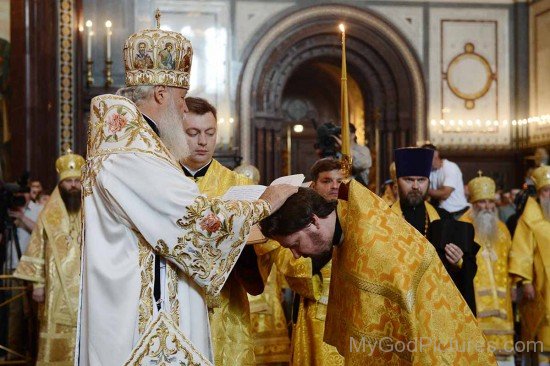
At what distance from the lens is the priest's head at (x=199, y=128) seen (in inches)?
165

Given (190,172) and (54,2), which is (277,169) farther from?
(190,172)

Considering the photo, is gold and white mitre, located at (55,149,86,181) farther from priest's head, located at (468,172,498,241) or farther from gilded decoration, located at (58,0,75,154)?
gilded decoration, located at (58,0,75,154)

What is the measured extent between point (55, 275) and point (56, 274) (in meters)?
0.01

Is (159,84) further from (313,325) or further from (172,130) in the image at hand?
(313,325)

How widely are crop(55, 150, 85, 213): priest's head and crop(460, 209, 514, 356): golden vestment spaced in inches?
136

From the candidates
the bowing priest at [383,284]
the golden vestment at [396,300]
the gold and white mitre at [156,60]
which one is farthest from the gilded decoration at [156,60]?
the golden vestment at [396,300]

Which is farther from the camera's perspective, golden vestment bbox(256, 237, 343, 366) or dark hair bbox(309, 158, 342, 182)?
dark hair bbox(309, 158, 342, 182)

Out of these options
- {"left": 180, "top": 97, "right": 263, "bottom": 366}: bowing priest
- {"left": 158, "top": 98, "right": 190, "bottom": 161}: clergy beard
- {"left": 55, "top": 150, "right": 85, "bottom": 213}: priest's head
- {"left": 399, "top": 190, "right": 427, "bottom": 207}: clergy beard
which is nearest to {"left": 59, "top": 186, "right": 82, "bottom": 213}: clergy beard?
{"left": 55, "top": 150, "right": 85, "bottom": 213}: priest's head

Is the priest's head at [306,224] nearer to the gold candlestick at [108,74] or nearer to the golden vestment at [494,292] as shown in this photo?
the golden vestment at [494,292]

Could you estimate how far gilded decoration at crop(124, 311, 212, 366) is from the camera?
299 cm

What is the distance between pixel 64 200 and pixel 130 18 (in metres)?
7.61

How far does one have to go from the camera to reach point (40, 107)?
11656 millimetres

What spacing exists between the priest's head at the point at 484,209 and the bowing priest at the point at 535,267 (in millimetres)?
229

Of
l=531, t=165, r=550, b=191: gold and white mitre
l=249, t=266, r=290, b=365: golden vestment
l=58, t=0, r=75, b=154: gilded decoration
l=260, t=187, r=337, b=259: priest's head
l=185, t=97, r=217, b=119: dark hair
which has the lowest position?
l=249, t=266, r=290, b=365: golden vestment
